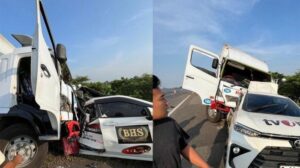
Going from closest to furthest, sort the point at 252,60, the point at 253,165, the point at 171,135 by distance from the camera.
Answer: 1. the point at 171,135
2. the point at 253,165
3. the point at 252,60

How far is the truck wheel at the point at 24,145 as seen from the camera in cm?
271

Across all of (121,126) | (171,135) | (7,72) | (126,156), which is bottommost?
(126,156)

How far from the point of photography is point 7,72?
2.81 m

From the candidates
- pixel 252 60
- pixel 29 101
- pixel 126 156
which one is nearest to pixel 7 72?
pixel 29 101

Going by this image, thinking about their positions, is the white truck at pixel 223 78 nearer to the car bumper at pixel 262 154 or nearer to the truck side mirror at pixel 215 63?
the truck side mirror at pixel 215 63

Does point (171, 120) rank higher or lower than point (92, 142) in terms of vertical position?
higher

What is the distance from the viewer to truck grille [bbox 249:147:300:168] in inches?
88.1

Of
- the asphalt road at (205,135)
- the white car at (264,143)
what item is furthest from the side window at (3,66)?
the white car at (264,143)

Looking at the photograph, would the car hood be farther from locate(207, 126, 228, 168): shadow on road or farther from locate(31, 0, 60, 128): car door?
locate(31, 0, 60, 128): car door

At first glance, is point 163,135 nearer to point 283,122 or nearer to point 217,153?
point 283,122

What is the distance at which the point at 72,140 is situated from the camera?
9.53 ft

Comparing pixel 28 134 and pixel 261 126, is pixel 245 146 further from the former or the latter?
pixel 28 134

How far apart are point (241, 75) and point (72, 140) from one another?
3011mm

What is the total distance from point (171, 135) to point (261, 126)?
1.83m
